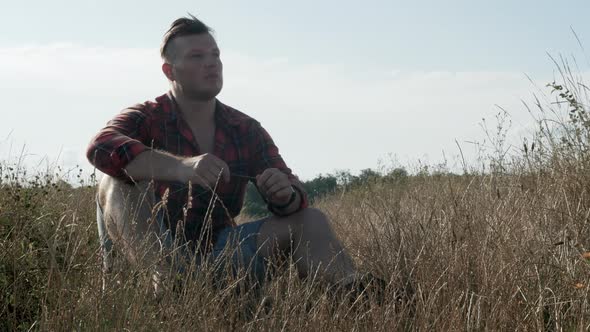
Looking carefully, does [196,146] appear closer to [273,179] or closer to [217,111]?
[217,111]

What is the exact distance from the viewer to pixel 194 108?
446 cm

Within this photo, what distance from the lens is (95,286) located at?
9.38 feet

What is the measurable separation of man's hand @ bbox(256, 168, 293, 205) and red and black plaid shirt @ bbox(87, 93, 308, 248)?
0.59 ft

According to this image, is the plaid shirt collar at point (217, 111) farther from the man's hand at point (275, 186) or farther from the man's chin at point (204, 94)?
the man's hand at point (275, 186)

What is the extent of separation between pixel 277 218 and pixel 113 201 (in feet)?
2.45

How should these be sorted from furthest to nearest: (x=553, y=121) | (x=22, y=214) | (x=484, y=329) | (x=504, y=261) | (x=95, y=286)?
(x=553, y=121) < (x=22, y=214) < (x=504, y=261) < (x=484, y=329) < (x=95, y=286)

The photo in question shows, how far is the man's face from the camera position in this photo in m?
4.37

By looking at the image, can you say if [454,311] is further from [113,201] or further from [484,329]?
[113,201]

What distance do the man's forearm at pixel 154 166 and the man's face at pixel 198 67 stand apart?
0.61 m

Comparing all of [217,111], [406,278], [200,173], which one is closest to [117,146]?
[200,173]

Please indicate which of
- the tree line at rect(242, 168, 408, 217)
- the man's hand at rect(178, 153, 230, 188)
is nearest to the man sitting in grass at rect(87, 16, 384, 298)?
the man's hand at rect(178, 153, 230, 188)

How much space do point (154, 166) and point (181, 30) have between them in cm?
98

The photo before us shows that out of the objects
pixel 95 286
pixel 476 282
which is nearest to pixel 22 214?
pixel 95 286

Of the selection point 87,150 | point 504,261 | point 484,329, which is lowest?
point 484,329
